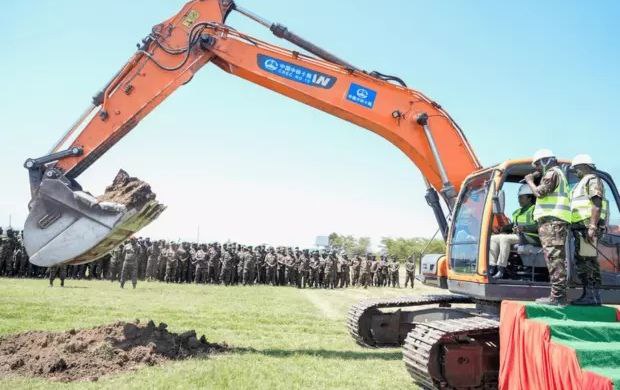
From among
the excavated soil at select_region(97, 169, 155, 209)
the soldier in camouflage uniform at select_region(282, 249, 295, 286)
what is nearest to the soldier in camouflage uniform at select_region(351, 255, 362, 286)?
the soldier in camouflage uniform at select_region(282, 249, 295, 286)

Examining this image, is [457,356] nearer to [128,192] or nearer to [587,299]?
[587,299]

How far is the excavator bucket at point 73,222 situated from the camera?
722 cm

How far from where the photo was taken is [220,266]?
87.7ft

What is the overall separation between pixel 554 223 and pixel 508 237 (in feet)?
2.26

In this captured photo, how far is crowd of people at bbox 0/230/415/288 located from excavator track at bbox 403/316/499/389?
16620 mm

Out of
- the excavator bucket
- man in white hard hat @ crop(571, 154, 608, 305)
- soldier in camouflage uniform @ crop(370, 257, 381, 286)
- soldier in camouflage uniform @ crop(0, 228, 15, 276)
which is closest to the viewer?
man in white hard hat @ crop(571, 154, 608, 305)

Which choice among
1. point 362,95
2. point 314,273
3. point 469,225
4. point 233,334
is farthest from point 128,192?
point 314,273

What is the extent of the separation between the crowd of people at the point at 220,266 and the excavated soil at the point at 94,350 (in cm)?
1280

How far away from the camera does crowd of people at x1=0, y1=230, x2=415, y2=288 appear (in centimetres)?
2338

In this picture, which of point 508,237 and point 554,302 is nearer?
point 554,302

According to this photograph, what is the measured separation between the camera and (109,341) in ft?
25.7

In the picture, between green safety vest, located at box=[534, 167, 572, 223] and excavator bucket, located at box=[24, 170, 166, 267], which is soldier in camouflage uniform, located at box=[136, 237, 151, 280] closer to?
excavator bucket, located at box=[24, 170, 166, 267]

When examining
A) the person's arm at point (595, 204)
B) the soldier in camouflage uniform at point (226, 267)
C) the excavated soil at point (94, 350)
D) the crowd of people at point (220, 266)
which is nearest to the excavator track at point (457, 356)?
the person's arm at point (595, 204)

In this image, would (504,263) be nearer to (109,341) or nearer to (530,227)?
(530,227)
